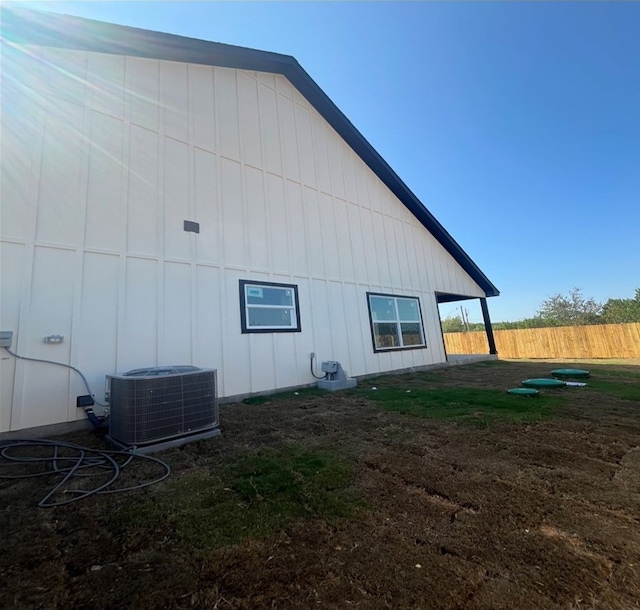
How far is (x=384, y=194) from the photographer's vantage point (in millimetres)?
8492

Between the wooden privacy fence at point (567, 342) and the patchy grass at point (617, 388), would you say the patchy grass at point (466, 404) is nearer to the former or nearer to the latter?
the patchy grass at point (617, 388)

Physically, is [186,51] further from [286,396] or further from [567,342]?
[567,342]

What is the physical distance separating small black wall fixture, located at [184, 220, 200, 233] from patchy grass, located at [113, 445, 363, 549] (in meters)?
3.73

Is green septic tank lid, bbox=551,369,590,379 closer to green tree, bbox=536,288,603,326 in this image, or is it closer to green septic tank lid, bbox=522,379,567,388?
green septic tank lid, bbox=522,379,567,388

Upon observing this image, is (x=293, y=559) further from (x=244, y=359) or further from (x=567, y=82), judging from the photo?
(x=567, y=82)

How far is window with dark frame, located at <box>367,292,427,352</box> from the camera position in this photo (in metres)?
7.06

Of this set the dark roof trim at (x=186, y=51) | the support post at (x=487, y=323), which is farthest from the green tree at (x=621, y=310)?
the dark roof trim at (x=186, y=51)

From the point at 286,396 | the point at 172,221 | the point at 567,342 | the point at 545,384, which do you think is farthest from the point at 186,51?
the point at 567,342

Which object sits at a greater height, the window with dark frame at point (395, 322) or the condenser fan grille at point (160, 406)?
the window with dark frame at point (395, 322)

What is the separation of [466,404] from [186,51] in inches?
290

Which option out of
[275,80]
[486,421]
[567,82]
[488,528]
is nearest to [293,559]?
[488,528]

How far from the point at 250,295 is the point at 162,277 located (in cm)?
142

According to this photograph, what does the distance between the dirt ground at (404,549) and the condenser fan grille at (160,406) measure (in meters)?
0.64

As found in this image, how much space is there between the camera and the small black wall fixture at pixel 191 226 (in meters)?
4.57
